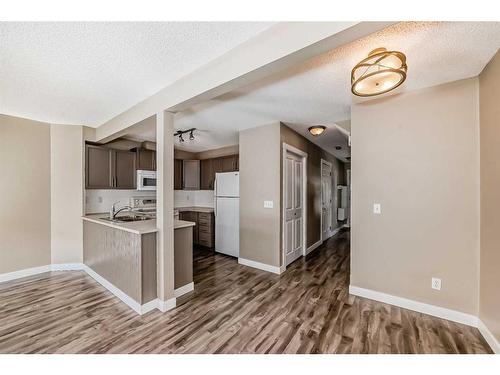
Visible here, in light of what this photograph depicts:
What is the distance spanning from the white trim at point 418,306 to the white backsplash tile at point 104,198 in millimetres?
4304

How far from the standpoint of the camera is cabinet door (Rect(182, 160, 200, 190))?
5344mm

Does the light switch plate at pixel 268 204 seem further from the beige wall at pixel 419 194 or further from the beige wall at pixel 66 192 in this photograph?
the beige wall at pixel 66 192

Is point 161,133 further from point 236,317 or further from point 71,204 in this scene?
point 71,204

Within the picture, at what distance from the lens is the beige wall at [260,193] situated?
11.2 feet

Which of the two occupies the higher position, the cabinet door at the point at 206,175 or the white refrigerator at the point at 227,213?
the cabinet door at the point at 206,175

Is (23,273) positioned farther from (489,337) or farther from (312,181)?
A: (489,337)

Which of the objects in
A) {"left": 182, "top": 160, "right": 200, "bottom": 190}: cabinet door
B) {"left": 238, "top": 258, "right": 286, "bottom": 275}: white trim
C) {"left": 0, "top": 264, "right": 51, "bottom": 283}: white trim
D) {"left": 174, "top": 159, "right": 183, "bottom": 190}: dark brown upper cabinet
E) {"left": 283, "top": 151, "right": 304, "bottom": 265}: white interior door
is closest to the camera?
{"left": 0, "top": 264, "right": 51, "bottom": 283}: white trim

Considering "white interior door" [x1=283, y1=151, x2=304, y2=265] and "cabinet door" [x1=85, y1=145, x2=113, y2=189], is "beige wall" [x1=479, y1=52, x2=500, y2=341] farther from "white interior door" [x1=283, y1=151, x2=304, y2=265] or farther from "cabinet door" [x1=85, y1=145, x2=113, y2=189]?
"cabinet door" [x1=85, y1=145, x2=113, y2=189]

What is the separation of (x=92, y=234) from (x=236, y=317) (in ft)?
8.64

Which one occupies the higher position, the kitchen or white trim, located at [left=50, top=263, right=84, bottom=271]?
the kitchen

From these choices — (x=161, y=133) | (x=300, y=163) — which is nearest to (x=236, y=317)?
(x=161, y=133)

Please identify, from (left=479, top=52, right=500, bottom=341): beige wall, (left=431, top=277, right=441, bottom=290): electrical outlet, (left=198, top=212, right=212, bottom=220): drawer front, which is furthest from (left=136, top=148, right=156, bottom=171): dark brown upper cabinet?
(left=479, top=52, right=500, bottom=341): beige wall

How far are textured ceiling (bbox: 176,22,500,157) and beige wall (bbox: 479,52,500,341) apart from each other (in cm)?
22

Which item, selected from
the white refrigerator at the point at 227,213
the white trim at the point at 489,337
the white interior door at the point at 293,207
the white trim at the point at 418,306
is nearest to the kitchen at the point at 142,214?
the white refrigerator at the point at 227,213
